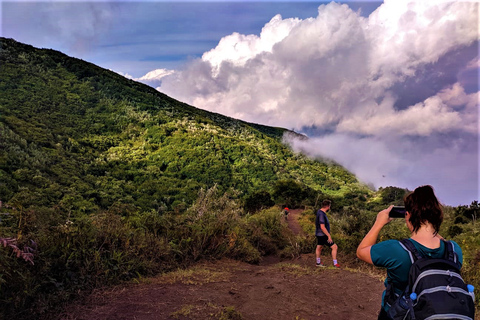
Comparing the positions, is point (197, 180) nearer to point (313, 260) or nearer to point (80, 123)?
point (80, 123)

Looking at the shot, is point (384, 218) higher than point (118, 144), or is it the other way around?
point (118, 144)

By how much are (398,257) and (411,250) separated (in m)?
0.09

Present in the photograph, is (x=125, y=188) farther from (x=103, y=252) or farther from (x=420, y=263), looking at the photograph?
(x=420, y=263)

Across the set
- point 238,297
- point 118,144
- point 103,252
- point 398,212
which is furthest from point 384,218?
point 118,144

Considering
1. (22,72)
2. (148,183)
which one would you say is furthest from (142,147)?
(22,72)

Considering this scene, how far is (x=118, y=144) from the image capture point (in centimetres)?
4219

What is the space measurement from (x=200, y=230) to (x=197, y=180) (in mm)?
30907

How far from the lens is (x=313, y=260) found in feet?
32.1

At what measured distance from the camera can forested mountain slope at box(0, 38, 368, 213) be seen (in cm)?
2564

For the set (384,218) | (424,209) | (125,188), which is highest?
(424,209)

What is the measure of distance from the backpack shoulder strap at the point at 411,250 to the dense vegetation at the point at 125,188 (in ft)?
8.99

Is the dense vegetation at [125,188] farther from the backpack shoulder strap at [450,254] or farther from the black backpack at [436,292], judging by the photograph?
the backpack shoulder strap at [450,254]

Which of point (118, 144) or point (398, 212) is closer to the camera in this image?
point (398, 212)

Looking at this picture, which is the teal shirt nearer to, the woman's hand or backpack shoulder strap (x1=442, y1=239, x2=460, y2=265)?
backpack shoulder strap (x1=442, y1=239, x2=460, y2=265)
